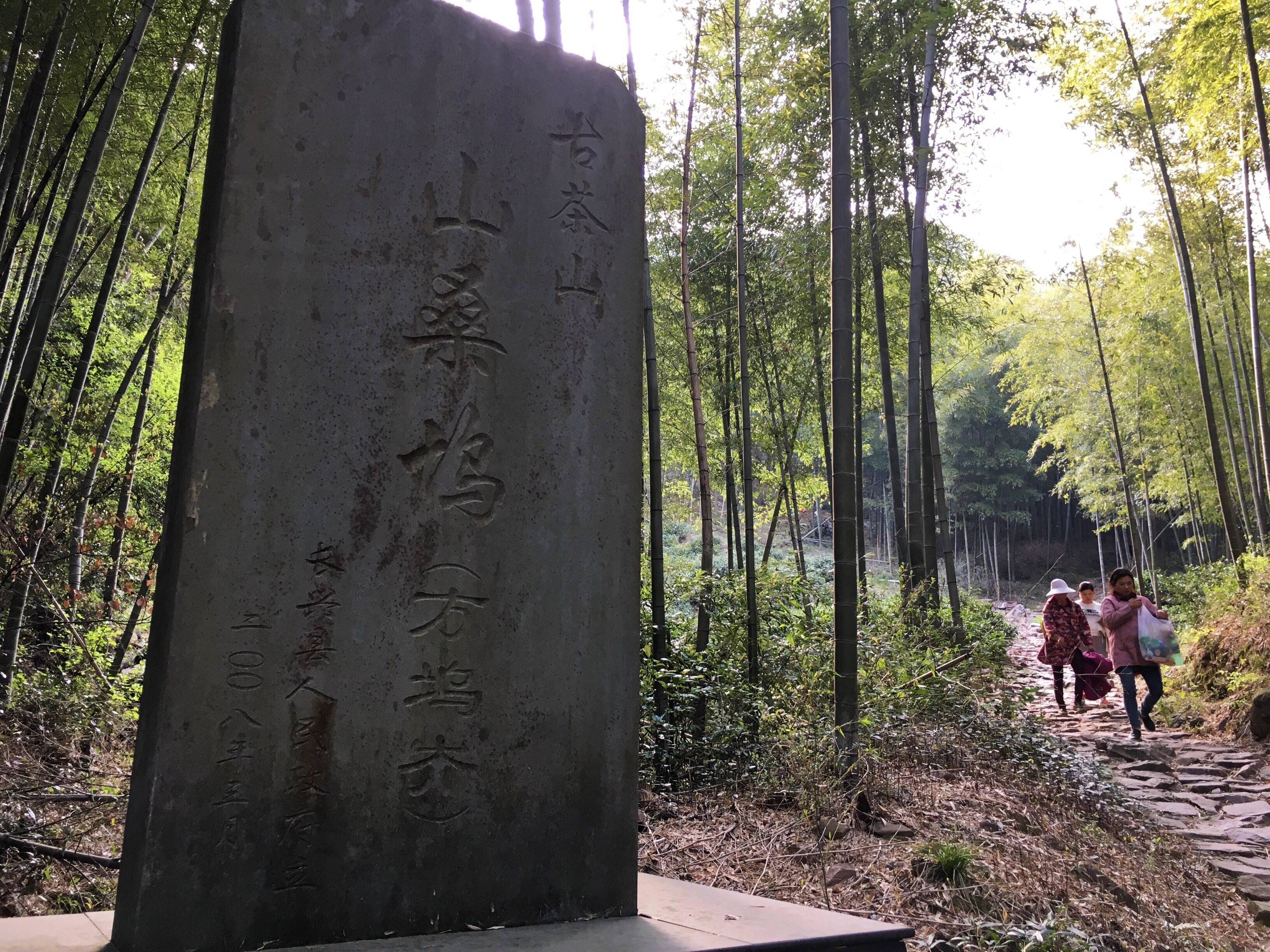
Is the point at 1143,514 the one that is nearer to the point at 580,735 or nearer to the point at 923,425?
the point at 923,425

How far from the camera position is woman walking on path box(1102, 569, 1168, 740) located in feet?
17.2

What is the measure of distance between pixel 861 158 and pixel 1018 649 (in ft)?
29.5

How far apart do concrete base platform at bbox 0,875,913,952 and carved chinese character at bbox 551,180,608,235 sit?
4.74 ft

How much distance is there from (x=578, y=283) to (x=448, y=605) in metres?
0.76

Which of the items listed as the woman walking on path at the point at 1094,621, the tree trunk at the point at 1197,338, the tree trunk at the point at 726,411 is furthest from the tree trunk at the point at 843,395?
the tree trunk at the point at 1197,338

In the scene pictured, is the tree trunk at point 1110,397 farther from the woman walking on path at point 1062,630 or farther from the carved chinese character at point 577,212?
the carved chinese character at point 577,212

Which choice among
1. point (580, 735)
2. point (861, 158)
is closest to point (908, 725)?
point (580, 735)

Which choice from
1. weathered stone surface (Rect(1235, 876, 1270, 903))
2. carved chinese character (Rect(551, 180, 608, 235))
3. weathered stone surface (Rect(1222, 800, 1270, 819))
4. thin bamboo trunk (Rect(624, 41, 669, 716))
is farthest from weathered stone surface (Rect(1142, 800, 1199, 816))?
carved chinese character (Rect(551, 180, 608, 235))

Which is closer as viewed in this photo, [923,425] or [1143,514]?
[923,425]

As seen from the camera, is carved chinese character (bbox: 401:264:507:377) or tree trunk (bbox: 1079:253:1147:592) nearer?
carved chinese character (bbox: 401:264:507:377)

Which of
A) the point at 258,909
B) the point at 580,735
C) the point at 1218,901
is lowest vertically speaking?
the point at 1218,901

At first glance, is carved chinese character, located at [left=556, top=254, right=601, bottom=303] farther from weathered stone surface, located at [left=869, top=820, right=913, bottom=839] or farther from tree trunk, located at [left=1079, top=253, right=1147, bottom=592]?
tree trunk, located at [left=1079, top=253, right=1147, bottom=592]

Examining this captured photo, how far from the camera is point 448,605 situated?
164 centimetres

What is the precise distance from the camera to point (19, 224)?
3648mm
